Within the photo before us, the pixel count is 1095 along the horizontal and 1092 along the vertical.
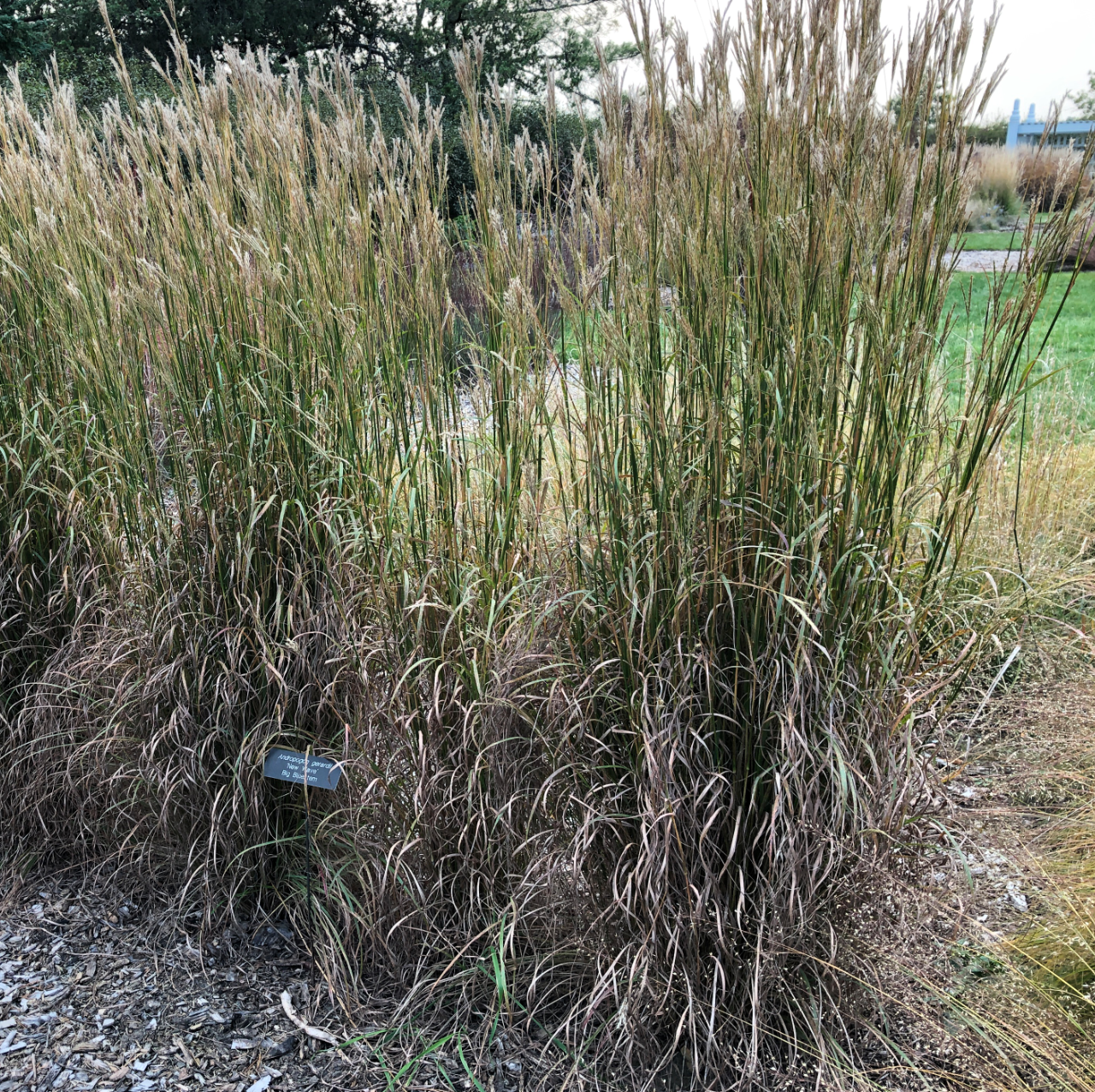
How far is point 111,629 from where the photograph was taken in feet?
8.39

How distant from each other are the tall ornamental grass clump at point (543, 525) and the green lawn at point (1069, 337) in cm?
250

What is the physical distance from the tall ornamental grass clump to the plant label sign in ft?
0.17

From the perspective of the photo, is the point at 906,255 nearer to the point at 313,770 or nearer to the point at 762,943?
the point at 762,943

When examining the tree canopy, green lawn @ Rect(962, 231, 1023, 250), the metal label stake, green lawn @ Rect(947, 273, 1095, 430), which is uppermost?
the tree canopy

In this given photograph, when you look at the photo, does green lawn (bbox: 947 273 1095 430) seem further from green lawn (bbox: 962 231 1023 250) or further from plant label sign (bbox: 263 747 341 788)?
plant label sign (bbox: 263 747 341 788)

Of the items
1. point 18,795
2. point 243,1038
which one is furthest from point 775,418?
point 18,795

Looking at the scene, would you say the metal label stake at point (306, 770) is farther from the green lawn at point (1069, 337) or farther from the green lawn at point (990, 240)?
the green lawn at point (990, 240)

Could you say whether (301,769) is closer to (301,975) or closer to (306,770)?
(306,770)

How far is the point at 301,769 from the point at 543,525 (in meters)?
0.80

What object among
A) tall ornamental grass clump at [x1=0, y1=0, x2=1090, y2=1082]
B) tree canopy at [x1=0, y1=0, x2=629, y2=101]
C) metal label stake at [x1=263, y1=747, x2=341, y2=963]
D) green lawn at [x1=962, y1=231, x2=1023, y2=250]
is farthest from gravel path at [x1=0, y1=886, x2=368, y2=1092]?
green lawn at [x1=962, y1=231, x2=1023, y2=250]

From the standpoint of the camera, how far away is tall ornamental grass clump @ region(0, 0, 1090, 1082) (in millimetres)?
1785

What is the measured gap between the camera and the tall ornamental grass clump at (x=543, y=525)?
5.86 feet

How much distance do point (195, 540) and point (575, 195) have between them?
128 centimetres

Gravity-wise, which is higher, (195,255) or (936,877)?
(195,255)
